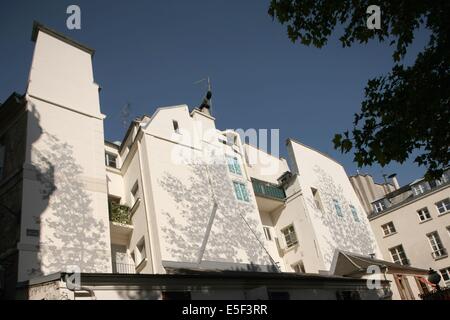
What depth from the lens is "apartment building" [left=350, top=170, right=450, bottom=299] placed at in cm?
3472

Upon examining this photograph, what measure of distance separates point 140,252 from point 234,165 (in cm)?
990

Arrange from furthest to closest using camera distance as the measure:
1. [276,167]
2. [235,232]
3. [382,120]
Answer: [276,167]
[235,232]
[382,120]

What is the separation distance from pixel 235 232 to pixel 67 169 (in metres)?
10.4

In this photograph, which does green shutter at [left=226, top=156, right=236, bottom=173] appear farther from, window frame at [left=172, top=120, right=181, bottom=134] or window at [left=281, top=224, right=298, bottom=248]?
window at [left=281, top=224, right=298, bottom=248]

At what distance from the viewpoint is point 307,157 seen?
3341 centimetres

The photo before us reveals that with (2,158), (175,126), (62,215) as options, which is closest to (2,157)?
(2,158)

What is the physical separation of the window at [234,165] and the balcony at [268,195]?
207 cm

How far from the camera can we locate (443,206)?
118 feet

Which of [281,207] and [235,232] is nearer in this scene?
[235,232]

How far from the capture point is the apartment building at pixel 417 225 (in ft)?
114

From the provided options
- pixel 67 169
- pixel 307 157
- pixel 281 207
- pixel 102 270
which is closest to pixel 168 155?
pixel 67 169

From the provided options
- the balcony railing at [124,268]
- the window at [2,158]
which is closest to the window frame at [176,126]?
the balcony railing at [124,268]
